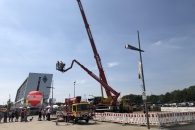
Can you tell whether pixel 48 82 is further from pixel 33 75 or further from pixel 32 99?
pixel 32 99

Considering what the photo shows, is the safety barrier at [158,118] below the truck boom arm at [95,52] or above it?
below

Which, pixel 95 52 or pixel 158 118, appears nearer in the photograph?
pixel 158 118

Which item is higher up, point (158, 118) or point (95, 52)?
point (95, 52)

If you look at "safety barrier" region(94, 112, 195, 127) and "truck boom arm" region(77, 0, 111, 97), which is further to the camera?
"truck boom arm" region(77, 0, 111, 97)

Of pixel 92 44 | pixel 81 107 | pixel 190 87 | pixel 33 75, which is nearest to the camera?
pixel 81 107

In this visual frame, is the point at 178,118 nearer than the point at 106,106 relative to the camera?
Yes

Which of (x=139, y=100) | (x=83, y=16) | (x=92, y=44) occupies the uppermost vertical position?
(x=83, y=16)

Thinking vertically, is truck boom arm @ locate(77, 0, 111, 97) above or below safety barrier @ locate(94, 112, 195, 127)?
above

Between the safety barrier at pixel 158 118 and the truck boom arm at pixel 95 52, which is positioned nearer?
the safety barrier at pixel 158 118

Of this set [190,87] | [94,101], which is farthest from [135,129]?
[190,87]

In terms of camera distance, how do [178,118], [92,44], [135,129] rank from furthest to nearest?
1. [92,44]
2. [178,118]
3. [135,129]

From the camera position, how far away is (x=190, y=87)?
118188mm

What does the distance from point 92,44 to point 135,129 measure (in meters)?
19.8

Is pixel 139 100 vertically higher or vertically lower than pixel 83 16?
lower
